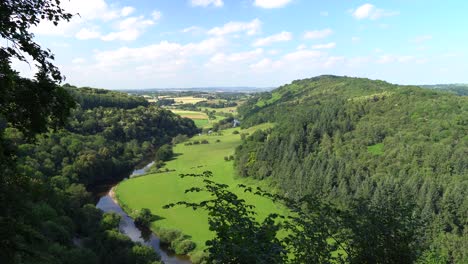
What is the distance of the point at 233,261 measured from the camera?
974 centimetres

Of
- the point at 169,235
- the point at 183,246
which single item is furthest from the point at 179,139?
the point at 183,246

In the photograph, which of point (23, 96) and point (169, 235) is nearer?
point (23, 96)

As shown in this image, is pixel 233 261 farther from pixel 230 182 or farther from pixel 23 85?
pixel 230 182

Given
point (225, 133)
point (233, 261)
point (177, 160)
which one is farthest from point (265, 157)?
point (233, 261)

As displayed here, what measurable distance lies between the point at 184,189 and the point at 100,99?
68.7 meters

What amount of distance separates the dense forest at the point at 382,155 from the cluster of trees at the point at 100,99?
2154 inches

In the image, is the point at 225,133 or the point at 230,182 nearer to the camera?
the point at 230,182

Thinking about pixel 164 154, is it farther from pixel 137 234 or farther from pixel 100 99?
pixel 137 234

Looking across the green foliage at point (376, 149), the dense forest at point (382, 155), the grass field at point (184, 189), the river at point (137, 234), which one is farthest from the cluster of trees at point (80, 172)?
the green foliage at point (376, 149)

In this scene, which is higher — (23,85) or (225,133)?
(23,85)

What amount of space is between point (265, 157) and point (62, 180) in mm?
51968

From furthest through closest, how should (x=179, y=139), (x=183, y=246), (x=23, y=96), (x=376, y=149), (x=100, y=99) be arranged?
(x=179, y=139) < (x=100, y=99) < (x=376, y=149) < (x=183, y=246) < (x=23, y=96)

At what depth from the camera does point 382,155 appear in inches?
3199

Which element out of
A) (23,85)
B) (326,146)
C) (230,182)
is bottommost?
(230,182)
